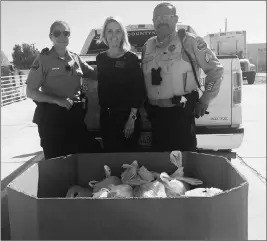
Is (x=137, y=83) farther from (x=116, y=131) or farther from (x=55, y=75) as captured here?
(x=55, y=75)

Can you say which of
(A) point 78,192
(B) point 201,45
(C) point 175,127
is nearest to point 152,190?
(A) point 78,192

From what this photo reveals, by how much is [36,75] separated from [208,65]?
52.3 inches

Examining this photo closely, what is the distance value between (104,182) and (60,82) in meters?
1.05

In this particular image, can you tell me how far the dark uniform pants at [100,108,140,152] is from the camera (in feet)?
8.69

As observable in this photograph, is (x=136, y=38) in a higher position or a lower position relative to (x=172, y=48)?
higher

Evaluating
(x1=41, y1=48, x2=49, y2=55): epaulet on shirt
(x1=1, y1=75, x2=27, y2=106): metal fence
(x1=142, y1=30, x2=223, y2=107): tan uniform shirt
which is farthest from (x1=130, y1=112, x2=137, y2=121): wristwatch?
(x1=1, y1=75, x2=27, y2=106): metal fence

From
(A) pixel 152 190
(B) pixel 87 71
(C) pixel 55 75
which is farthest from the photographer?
(B) pixel 87 71

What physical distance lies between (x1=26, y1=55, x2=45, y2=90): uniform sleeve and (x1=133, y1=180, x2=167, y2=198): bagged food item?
4.17 feet

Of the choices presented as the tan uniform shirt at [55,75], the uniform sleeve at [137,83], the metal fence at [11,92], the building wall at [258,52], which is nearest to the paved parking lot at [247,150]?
the uniform sleeve at [137,83]

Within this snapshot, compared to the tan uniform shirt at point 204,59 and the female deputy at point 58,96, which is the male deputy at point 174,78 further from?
the female deputy at point 58,96

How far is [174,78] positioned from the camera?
2.52m

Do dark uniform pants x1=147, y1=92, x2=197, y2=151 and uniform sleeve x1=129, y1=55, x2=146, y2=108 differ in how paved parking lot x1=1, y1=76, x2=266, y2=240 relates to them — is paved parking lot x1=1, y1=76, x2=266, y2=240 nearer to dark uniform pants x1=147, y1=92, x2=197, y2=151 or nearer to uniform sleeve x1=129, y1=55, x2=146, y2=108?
dark uniform pants x1=147, y1=92, x2=197, y2=151

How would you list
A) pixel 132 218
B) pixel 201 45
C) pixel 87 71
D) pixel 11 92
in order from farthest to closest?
pixel 11 92 < pixel 87 71 < pixel 201 45 < pixel 132 218

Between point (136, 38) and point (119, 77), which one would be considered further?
point (136, 38)
